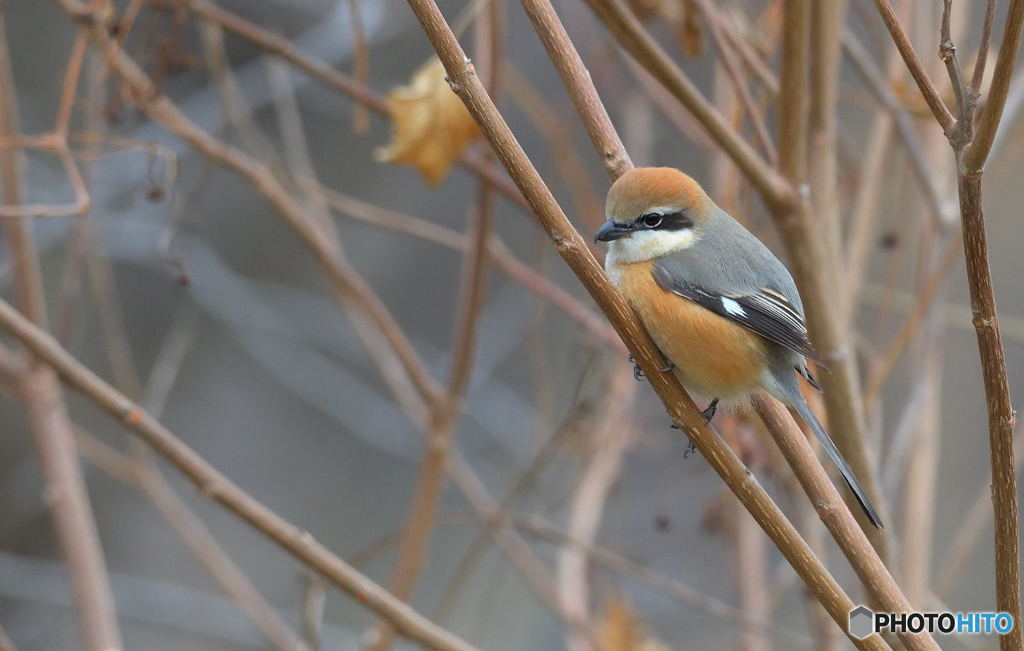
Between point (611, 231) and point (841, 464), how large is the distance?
705mm

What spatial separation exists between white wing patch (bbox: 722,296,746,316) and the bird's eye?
0.76 feet

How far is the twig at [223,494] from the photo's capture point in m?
1.92

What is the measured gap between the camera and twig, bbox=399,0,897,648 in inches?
57.9

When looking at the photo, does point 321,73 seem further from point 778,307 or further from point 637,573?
point 637,573

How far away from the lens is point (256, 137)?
329 cm

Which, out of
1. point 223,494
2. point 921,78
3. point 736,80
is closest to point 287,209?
point 223,494

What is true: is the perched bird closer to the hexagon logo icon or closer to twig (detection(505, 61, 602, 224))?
the hexagon logo icon

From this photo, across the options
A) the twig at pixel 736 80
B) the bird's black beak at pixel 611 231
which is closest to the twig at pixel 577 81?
the bird's black beak at pixel 611 231

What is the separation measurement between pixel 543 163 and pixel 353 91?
11.0 feet

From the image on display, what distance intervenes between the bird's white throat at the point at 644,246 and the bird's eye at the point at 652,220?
1 cm

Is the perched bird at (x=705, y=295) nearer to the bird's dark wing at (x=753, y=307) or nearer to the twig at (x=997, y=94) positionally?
the bird's dark wing at (x=753, y=307)

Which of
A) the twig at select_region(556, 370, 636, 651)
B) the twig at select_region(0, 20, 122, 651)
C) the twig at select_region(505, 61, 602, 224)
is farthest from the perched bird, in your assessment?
the twig at select_region(0, 20, 122, 651)

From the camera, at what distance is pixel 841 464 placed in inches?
78.7

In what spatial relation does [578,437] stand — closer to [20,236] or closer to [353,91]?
[353,91]
